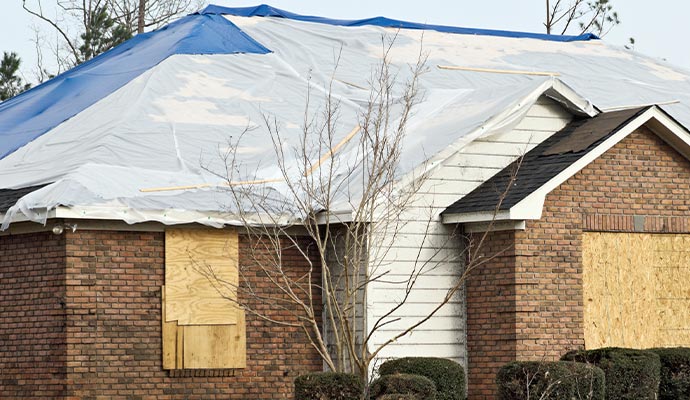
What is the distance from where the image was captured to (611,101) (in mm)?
22422

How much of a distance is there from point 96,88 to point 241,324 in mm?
5206

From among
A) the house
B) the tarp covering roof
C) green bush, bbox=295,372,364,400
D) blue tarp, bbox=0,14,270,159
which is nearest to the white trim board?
the house

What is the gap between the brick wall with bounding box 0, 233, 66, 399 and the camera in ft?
54.4

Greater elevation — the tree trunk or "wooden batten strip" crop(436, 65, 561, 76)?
the tree trunk

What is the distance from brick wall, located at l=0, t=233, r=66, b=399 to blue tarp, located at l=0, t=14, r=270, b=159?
2.48 metres

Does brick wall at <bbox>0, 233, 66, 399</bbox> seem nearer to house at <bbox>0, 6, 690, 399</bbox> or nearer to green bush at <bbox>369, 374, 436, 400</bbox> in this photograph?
house at <bbox>0, 6, 690, 399</bbox>

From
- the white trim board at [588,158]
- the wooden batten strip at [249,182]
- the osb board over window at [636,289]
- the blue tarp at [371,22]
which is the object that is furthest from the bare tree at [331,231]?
the blue tarp at [371,22]

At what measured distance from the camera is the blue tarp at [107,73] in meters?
19.9

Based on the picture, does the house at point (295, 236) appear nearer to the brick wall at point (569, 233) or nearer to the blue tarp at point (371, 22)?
the brick wall at point (569, 233)

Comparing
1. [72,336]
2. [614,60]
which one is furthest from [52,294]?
[614,60]

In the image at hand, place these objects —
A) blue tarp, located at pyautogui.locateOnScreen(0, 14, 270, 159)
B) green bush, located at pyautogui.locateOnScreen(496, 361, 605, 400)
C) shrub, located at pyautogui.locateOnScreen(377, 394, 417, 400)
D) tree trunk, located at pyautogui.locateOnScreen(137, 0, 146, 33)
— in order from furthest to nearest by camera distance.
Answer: tree trunk, located at pyautogui.locateOnScreen(137, 0, 146, 33), blue tarp, located at pyautogui.locateOnScreen(0, 14, 270, 159), green bush, located at pyautogui.locateOnScreen(496, 361, 605, 400), shrub, located at pyautogui.locateOnScreen(377, 394, 417, 400)

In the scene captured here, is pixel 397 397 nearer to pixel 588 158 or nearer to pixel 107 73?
pixel 588 158

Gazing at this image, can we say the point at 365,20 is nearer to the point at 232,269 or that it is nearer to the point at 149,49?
the point at 149,49

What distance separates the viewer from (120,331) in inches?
660
